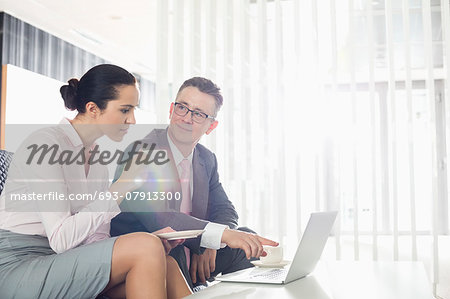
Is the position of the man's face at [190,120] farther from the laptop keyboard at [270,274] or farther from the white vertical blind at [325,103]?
the white vertical blind at [325,103]

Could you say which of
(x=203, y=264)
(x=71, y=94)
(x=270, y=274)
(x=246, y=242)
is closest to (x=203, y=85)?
(x=71, y=94)

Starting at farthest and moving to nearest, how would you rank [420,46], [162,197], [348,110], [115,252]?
[348,110] → [420,46] → [162,197] → [115,252]

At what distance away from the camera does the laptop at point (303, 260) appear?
1.48 metres

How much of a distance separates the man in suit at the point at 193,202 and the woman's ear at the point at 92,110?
0.74ft

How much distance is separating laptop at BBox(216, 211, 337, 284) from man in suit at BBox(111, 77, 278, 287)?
10 cm

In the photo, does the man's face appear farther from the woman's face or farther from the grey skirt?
the grey skirt

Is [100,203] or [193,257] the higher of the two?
[100,203]

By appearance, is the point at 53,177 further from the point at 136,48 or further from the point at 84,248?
the point at 136,48

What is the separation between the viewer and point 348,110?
7.68 meters

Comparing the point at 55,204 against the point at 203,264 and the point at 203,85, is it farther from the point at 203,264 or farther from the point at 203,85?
the point at 203,85

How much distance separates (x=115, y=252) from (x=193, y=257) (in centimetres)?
72

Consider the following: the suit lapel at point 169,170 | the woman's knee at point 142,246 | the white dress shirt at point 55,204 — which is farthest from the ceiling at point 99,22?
the woman's knee at point 142,246

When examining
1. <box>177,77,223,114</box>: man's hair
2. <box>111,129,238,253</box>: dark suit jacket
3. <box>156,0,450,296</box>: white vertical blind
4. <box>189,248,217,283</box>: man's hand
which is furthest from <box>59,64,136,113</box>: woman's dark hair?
<box>156,0,450,296</box>: white vertical blind

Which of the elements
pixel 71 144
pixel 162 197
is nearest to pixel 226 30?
pixel 162 197
